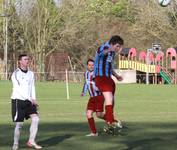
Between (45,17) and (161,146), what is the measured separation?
191ft

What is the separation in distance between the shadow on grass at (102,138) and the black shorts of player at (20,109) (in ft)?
2.38

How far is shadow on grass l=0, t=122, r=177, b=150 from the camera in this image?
1135 cm

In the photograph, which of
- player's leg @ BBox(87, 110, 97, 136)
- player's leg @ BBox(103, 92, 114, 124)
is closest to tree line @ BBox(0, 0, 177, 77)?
player's leg @ BBox(87, 110, 97, 136)

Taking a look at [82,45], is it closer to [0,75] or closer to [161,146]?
[0,75]

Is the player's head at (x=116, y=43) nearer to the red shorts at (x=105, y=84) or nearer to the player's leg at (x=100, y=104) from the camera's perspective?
the red shorts at (x=105, y=84)

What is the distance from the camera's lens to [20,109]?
434 inches

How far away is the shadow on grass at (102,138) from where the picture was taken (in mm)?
11352

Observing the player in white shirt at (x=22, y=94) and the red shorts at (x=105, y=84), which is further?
the red shorts at (x=105, y=84)

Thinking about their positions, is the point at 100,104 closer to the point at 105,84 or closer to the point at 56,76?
the point at 105,84

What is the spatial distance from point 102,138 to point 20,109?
2.39 m

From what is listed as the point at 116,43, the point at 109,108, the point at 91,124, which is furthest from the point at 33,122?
the point at 91,124

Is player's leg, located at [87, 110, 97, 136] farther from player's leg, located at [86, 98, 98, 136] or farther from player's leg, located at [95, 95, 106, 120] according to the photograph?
player's leg, located at [95, 95, 106, 120]

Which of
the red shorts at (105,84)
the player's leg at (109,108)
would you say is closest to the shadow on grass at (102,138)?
the player's leg at (109,108)

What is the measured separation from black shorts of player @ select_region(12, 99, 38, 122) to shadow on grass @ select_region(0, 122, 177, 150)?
0.73 m
